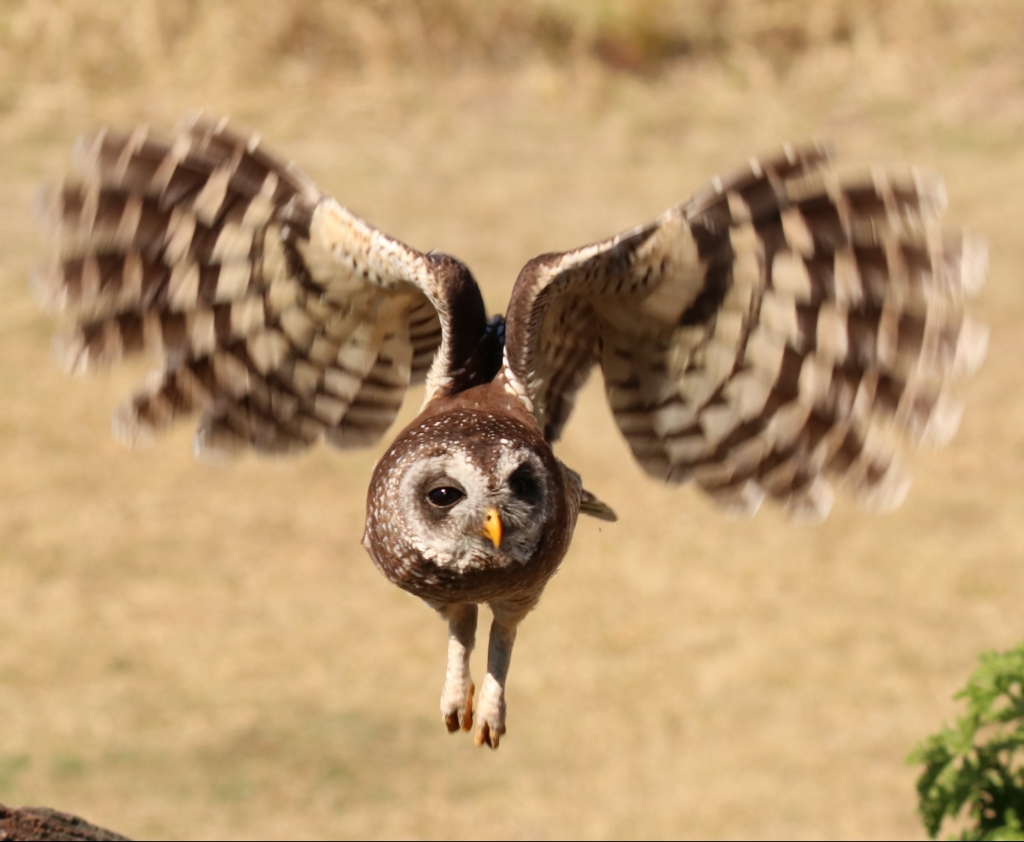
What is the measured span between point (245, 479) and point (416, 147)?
4685mm

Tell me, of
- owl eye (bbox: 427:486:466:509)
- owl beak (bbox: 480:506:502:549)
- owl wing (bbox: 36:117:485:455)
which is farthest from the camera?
owl wing (bbox: 36:117:485:455)

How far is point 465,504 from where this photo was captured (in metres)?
3.59

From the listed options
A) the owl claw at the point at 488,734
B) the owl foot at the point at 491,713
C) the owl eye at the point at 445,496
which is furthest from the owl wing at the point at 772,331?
the owl claw at the point at 488,734

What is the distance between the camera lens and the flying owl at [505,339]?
3.67 metres

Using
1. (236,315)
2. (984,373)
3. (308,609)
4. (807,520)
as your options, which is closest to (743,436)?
(807,520)

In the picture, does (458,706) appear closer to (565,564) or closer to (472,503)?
(472,503)

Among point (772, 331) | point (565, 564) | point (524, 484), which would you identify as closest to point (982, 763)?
point (772, 331)

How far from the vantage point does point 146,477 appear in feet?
36.9

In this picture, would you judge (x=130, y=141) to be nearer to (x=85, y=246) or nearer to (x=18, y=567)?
(x=85, y=246)

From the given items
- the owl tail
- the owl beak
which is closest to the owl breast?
the owl beak

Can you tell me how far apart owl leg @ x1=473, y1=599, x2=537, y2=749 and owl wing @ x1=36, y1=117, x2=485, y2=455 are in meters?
0.66

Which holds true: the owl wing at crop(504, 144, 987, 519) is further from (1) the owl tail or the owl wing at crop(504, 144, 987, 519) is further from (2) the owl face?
(2) the owl face

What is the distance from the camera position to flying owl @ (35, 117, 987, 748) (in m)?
3.67

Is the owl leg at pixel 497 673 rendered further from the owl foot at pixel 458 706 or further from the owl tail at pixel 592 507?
the owl tail at pixel 592 507
